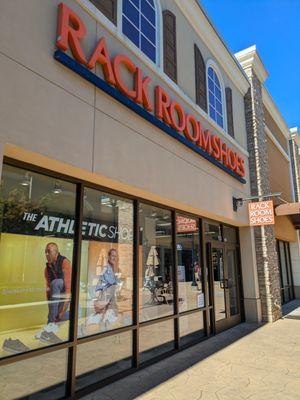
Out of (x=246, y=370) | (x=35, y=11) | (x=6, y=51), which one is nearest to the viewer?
(x=6, y=51)

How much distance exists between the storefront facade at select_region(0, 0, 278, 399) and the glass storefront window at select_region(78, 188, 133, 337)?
2cm

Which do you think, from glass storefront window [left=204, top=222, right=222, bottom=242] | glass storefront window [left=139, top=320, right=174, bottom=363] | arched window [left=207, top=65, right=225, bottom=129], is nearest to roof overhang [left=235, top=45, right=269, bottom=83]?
arched window [left=207, top=65, right=225, bottom=129]

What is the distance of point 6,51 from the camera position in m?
4.11

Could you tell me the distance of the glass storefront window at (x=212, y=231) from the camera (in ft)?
31.4

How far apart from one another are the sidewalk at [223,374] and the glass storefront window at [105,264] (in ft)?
3.35

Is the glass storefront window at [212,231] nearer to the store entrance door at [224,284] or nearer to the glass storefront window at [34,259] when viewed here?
the store entrance door at [224,284]

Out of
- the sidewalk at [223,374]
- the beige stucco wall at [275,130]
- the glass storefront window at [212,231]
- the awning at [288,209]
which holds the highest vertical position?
the beige stucco wall at [275,130]

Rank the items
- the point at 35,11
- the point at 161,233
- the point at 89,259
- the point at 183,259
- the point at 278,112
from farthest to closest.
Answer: the point at 278,112, the point at 183,259, the point at 161,233, the point at 89,259, the point at 35,11

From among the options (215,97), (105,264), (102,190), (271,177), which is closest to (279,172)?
(271,177)

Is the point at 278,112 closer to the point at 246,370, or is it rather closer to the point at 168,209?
the point at 168,209

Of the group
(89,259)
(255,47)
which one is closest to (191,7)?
(255,47)

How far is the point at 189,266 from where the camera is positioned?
8562mm

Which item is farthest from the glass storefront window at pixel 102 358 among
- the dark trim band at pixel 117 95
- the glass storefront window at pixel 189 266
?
the dark trim band at pixel 117 95

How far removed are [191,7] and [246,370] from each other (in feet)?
27.5
